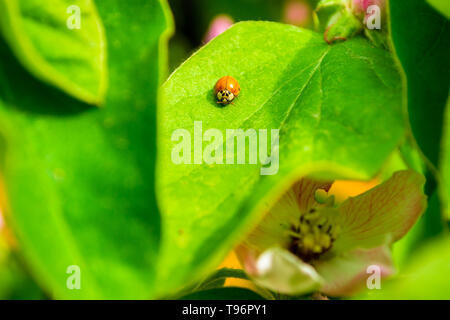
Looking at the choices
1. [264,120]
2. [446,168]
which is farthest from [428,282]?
[264,120]

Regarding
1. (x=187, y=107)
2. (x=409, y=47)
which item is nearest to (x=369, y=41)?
(x=409, y=47)

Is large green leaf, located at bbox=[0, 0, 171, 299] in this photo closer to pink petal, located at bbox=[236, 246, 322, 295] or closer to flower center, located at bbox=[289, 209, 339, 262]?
pink petal, located at bbox=[236, 246, 322, 295]

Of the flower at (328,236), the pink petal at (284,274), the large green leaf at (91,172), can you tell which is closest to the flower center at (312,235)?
the flower at (328,236)

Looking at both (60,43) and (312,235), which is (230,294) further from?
(60,43)

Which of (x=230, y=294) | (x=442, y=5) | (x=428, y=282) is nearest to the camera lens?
(x=428, y=282)

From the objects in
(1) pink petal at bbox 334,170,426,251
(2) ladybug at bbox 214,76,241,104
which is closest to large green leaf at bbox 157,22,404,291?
(2) ladybug at bbox 214,76,241,104

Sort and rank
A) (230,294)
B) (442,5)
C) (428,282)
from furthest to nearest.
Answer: (230,294) → (442,5) → (428,282)
